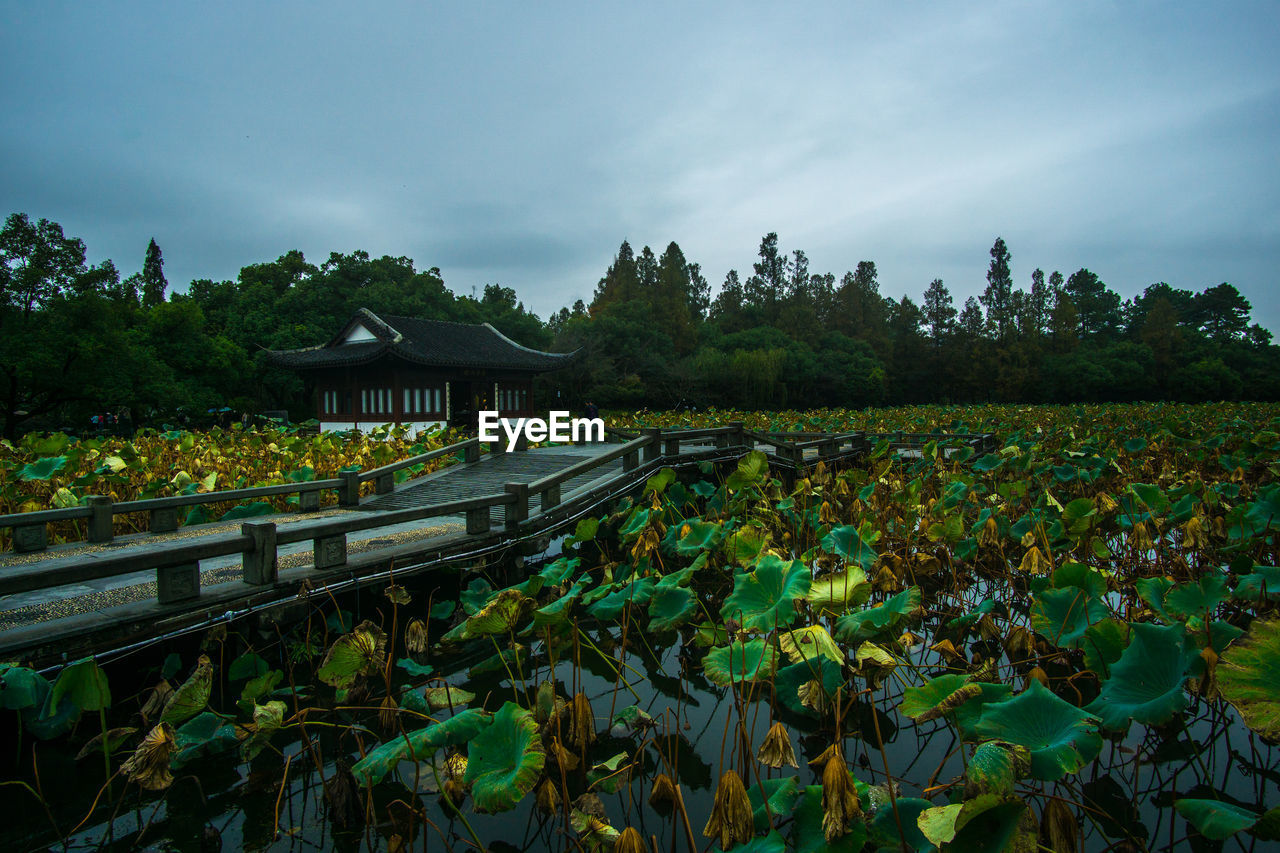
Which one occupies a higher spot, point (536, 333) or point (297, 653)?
point (536, 333)

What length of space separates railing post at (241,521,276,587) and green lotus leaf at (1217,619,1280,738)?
12.9 ft

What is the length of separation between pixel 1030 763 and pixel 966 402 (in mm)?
36649

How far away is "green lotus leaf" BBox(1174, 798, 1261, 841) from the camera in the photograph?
1348mm

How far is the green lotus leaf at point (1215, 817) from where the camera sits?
4.42ft

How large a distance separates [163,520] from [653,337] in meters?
25.2

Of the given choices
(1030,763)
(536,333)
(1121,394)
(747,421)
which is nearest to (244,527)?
(1030,763)

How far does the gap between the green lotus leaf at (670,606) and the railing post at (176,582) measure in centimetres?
238

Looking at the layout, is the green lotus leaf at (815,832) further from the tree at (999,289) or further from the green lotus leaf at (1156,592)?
the tree at (999,289)

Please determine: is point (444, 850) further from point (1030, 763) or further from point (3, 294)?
point (3, 294)

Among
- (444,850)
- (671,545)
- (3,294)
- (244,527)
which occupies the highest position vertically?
(3,294)

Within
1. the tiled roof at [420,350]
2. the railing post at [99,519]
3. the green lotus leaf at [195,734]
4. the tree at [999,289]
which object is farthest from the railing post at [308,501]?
the tree at [999,289]

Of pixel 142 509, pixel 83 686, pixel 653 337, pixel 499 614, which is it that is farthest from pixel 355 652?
pixel 653 337

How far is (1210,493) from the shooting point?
4.41m

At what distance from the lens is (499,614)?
2330mm
